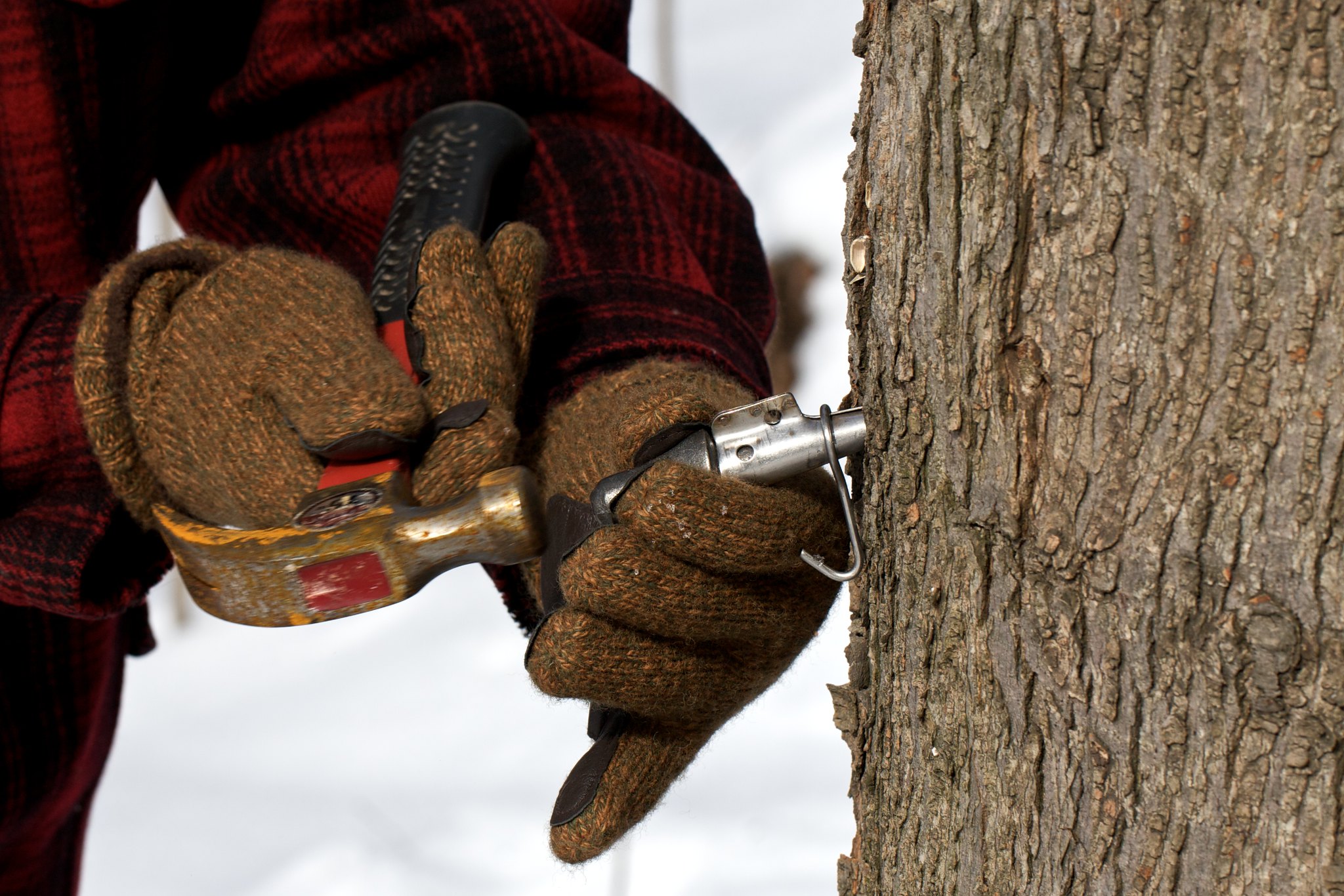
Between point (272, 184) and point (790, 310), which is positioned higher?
point (272, 184)

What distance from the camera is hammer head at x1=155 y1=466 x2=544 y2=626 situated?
77cm

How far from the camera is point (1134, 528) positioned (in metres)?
0.57

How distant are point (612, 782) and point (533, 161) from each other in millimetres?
747

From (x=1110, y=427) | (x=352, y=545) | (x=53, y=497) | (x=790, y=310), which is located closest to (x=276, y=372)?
(x=352, y=545)

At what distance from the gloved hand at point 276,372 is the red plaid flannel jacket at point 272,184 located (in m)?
0.14

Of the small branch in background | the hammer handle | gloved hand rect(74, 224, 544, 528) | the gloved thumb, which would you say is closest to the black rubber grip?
the hammer handle

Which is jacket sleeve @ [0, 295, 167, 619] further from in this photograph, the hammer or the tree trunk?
the tree trunk

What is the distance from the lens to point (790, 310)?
3535mm

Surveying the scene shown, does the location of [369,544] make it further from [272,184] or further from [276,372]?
[272,184]

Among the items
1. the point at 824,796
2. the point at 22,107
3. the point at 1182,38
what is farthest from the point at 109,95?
the point at 824,796

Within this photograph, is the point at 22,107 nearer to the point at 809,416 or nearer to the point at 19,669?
the point at 19,669

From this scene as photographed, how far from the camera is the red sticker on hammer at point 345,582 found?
782mm

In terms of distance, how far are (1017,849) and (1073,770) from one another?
8 centimetres

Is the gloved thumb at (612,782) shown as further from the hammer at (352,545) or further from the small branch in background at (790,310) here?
the small branch in background at (790,310)
